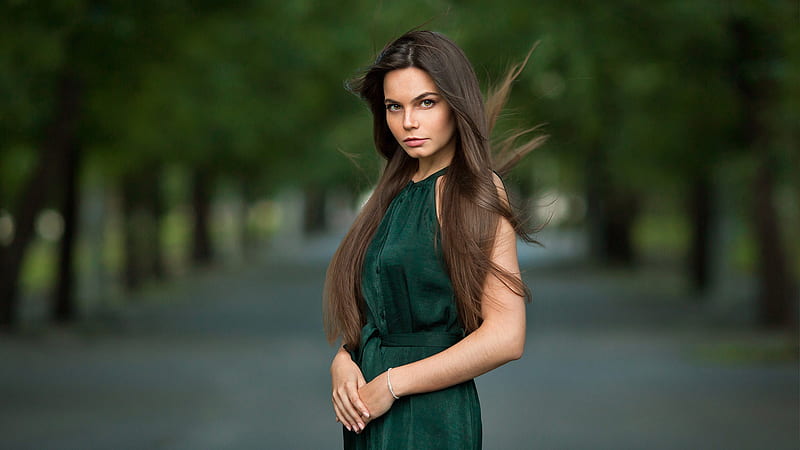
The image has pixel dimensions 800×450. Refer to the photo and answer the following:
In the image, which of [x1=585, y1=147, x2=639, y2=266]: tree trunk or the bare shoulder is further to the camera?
[x1=585, y1=147, x2=639, y2=266]: tree trunk

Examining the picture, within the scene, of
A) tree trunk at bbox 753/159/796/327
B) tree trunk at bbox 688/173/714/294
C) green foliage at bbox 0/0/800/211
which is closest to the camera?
green foliage at bbox 0/0/800/211

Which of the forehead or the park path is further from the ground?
the forehead

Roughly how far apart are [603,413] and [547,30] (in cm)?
507

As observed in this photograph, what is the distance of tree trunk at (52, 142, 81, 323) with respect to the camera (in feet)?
61.1

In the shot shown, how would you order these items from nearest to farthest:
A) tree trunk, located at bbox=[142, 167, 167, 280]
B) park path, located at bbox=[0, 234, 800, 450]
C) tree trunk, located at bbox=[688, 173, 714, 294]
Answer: park path, located at bbox=[0, 234, 800, 450] → tree trunk, located at bbox=[688, 173, 714, 294] → tree trunk, located at bbox=[142, 167, 167, 280]

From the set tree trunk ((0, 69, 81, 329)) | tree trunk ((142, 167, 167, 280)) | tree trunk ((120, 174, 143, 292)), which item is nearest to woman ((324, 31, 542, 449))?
tree trunk ((0, 69, 81, 329))

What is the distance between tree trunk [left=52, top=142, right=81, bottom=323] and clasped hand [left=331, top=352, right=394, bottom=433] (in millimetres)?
16438

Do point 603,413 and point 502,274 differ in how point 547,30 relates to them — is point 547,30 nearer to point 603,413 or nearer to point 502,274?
point 603,413

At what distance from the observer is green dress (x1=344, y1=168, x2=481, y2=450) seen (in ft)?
8.73

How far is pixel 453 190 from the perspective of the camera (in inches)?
106

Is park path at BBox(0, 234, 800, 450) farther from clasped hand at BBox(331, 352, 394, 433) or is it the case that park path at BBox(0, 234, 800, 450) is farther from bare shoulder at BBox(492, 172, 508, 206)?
bare shoulder at BBox(492, 172, 508, 206)

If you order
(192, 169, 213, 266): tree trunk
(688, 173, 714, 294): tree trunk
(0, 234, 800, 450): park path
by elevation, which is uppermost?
(192, 169, 213, 266): tree trunk

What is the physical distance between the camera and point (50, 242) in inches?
1945

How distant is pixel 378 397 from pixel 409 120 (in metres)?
0.61
